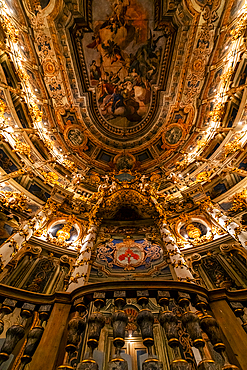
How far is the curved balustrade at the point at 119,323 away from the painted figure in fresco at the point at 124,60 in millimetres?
16613

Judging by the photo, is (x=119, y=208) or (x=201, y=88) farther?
(x=201, y=88)

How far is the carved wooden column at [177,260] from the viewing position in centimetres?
543

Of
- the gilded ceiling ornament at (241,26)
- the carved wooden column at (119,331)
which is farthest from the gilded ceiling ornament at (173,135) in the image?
the carved wooden column at (119,331)

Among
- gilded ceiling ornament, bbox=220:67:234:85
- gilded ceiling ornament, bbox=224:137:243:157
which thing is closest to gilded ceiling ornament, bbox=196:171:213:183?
gilded ceiling ornament, bbox=224:137:243:157

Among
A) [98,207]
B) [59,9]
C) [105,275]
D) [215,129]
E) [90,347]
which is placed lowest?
[90,347]

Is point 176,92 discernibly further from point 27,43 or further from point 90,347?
point 90,347

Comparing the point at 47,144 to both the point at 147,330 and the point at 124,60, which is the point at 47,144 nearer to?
the point at 124,60

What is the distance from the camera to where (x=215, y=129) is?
1155 centimetres

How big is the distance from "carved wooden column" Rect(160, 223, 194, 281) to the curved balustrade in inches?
91.9

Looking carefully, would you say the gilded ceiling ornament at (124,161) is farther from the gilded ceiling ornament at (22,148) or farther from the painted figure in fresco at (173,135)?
the gilded ceiling ornament at (22,148)

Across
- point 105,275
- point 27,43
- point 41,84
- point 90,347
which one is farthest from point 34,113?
point 90,347

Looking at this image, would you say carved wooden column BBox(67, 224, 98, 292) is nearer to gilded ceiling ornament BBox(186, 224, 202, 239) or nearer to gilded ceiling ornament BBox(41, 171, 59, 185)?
gilded ceiling ornament BBox(41, 171, 59, 185)

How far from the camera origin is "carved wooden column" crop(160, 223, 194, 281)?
5.43 m

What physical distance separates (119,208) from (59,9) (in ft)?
43.0
